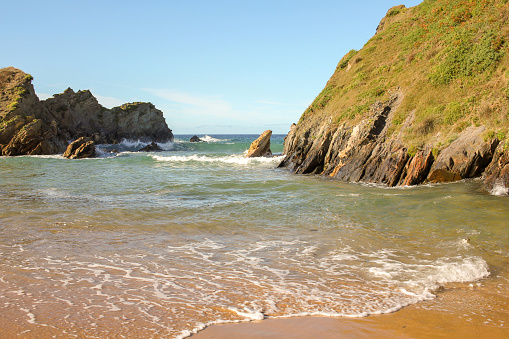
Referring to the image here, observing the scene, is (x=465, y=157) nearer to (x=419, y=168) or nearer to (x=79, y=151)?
(x=419, y=168)

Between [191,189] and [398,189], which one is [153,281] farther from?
[398,189]

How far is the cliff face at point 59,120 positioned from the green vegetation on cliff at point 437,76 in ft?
118

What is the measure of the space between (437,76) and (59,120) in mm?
60206

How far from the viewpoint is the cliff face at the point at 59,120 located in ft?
151

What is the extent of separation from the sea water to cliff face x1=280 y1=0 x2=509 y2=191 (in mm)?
1827

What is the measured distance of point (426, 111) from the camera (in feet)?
60.4

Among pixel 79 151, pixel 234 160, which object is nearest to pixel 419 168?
pixel 234 160

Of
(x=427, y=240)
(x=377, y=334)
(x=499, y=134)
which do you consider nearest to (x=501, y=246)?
(x=427, y=240)

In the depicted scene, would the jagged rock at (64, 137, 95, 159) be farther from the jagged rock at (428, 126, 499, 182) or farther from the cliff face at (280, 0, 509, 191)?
the jagged rock at (428, 126, 499, 182)

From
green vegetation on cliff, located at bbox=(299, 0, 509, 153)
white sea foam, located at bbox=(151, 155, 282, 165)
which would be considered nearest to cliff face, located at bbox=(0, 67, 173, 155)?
white sea foam, located at bbox=(151, 155, 282, 165)

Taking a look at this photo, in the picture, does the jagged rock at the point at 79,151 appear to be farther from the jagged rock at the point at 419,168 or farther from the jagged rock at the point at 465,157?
the jagged rock at the point at 465,157

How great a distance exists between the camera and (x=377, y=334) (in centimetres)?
425

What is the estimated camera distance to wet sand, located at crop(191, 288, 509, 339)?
423 centimetres

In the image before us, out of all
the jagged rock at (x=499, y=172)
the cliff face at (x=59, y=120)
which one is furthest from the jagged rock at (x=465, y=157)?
the cliff face at (x=59, y=120)
